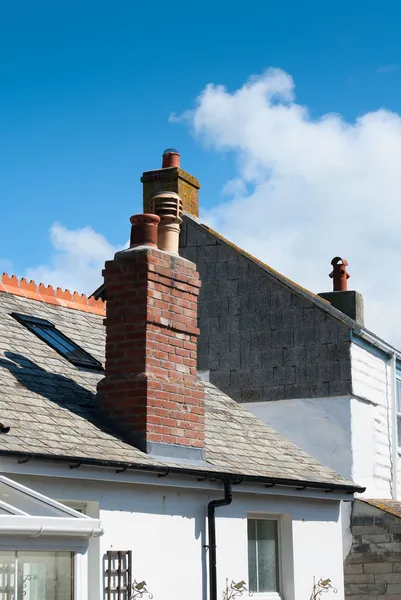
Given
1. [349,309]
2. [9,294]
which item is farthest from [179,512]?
[349,309]

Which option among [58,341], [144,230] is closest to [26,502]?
[144,230]

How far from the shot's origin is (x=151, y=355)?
12656mm

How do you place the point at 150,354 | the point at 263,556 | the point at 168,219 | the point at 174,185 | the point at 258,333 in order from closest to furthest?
1. the point at 150,354
2. the point at 263,556
3. the point at 168,219
4. the point at 258,333
5. the point at 174,185

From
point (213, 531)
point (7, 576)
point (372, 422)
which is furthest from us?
point (372, 422)

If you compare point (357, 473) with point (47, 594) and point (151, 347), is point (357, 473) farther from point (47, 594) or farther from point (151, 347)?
point (47, 594)

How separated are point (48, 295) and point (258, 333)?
474 centimetres

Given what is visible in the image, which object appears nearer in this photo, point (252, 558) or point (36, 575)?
point (36, 575)

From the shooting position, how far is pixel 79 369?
1397 centimetres

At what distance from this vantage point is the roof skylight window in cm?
1421

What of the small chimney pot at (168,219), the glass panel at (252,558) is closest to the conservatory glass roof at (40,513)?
the glass panel at (252,558)

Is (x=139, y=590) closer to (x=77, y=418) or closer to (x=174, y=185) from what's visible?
(x=77, y=418)

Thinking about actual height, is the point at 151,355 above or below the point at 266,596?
above

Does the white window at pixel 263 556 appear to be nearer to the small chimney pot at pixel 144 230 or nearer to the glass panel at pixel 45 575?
the small chimney pot at pixel 144 230

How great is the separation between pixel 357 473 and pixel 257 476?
567cm
